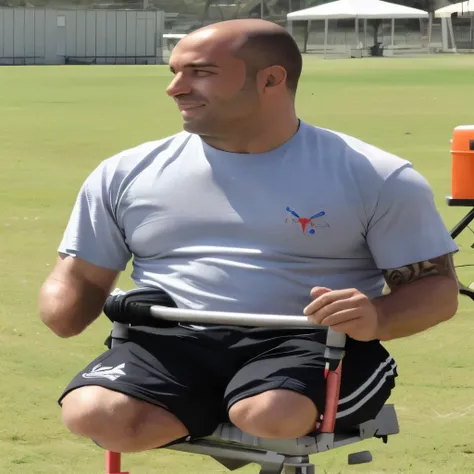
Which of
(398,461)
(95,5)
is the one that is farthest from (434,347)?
(95,5)

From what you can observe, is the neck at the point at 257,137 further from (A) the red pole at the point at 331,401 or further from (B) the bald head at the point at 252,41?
(A) the red pole at the point at 331,401

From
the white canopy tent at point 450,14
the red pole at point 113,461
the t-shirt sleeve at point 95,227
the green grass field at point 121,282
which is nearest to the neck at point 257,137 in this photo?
the t-shirt sleeve at point 95,227

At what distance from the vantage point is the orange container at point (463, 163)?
21.8 feet

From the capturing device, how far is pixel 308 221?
305 centimetres

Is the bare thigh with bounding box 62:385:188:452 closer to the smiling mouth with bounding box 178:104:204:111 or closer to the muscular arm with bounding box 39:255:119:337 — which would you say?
the muscular arm with bounding box 39:255:119:337

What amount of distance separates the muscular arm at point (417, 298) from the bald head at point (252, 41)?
1.65 ft

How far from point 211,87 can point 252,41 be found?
0.13 meters

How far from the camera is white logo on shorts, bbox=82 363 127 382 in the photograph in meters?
2.97

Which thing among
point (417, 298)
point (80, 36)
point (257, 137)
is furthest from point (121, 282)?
point (80, 36)

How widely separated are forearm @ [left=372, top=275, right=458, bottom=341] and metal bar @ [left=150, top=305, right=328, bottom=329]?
0.16m

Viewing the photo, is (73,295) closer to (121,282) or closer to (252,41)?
(252,41)

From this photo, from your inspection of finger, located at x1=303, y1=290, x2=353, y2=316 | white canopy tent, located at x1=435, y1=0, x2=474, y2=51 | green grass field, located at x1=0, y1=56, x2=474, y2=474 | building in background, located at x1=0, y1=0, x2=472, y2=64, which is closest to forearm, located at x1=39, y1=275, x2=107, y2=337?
finger, located at x1=303, y1=290, x2=353, y2=316

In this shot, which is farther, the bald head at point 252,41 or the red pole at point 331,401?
the bald head at point 252,41

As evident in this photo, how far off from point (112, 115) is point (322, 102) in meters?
4.32
